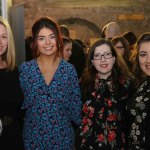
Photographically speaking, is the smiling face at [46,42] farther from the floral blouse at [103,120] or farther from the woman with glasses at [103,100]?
the floral blouse at [103,120]

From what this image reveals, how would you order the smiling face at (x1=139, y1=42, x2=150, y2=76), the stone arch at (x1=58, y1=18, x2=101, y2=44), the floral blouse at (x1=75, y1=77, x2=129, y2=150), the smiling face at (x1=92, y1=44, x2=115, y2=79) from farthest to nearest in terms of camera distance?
the stone arch at (x1=58, y1=18, x2=101, y2=44), the smiling face at (x1=92, y1=44, x2=115, y2=79), the floral blouse at (x1=75, y1=77, x2=129, y2=150), the smiling face at (x1=139, y1=42, x2=150, y2=76)

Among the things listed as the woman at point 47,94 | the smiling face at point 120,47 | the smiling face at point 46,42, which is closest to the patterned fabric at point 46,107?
the woman at point 47,94

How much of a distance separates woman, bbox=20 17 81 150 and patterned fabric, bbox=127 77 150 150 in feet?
1.83

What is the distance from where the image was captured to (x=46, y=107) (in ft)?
8.23

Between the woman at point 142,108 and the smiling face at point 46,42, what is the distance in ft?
2.26

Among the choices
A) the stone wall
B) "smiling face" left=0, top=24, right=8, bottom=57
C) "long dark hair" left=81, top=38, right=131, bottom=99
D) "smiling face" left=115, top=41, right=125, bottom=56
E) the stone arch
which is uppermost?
the stone wall

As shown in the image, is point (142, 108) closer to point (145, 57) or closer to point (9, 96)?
point (145, 57)

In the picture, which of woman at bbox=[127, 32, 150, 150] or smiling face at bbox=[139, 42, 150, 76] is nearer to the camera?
woman at bbox=[127, 32, 150, 150]

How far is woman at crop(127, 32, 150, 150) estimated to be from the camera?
212 cm

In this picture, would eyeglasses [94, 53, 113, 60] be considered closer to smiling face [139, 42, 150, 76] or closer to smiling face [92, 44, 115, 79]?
smiling face [92, 44, 115, 79]

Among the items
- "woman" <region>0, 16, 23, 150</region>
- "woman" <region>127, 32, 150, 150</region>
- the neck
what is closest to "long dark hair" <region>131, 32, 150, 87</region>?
"woman" <region>127, 32, 150, 150</region>

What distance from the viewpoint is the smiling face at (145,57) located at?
2235 mm

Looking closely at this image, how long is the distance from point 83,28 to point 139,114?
723 cm

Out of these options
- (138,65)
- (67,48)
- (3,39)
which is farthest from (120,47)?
(3,39)
